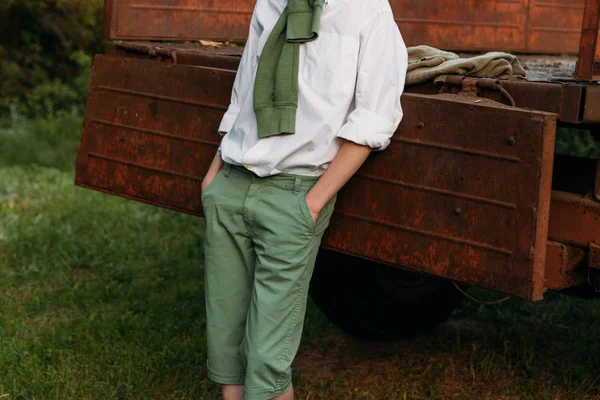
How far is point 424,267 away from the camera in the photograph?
2.51 metres

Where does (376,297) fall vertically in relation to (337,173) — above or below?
below

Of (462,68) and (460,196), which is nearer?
(460,196)

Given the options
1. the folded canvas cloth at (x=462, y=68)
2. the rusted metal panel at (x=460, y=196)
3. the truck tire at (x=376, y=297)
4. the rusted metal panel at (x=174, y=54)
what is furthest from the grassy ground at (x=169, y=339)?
the folded canvas cloth at (x=462, y=68)

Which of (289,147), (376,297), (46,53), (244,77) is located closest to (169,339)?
(376,297)

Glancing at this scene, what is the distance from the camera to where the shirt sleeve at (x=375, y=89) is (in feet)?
7.74

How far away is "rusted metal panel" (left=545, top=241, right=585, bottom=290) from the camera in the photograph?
2.48m

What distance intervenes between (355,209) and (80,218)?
360 cm

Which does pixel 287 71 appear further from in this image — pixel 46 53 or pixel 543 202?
pixel 46 53

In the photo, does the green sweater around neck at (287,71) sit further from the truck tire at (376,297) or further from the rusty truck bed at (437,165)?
the truck tire at (376,297)

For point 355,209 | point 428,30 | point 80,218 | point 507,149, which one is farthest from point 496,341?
point 80,218

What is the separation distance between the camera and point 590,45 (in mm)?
2389

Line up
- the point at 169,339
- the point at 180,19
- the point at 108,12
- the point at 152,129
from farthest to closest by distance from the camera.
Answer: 1. the point at 169,339
2. the point at 180,19
3. the point at 108,12
4. the point at 152,129

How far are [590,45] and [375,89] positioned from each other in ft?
1.84

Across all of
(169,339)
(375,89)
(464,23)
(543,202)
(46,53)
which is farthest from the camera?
(46,53)
